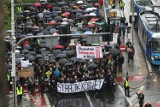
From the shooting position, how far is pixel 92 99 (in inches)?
922

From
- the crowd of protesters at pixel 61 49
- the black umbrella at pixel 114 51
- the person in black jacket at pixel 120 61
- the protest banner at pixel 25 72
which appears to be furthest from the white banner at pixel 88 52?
the black umbrella at pixel 114 51

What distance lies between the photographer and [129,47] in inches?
1185

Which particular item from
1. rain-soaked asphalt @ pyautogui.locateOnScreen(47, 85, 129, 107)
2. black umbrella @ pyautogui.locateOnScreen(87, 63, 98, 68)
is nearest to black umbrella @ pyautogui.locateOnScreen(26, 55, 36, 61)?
rain-soaked asphalt @ pyautogui.locateOnScreen(47, 85, 129, 107)

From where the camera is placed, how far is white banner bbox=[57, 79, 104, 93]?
23469mm

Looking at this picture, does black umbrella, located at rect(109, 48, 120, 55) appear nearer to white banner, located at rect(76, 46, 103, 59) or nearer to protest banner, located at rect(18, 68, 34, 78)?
white banner, located at rect(76, 46, 103, 59)

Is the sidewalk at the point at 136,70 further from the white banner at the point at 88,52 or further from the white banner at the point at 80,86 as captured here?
the white banner at the point at 88,52

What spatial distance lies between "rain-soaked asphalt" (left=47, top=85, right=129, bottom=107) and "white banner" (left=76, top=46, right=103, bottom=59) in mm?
2031

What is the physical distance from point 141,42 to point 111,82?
10.1 m

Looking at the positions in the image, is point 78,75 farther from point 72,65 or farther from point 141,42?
point 141,42

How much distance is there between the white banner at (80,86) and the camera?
23.5 m

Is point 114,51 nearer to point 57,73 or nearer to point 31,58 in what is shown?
point 57,73

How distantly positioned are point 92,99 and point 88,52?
2774 mm

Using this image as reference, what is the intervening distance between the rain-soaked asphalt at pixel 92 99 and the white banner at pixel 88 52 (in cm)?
203

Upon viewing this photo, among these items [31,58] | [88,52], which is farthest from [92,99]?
[31,58]
